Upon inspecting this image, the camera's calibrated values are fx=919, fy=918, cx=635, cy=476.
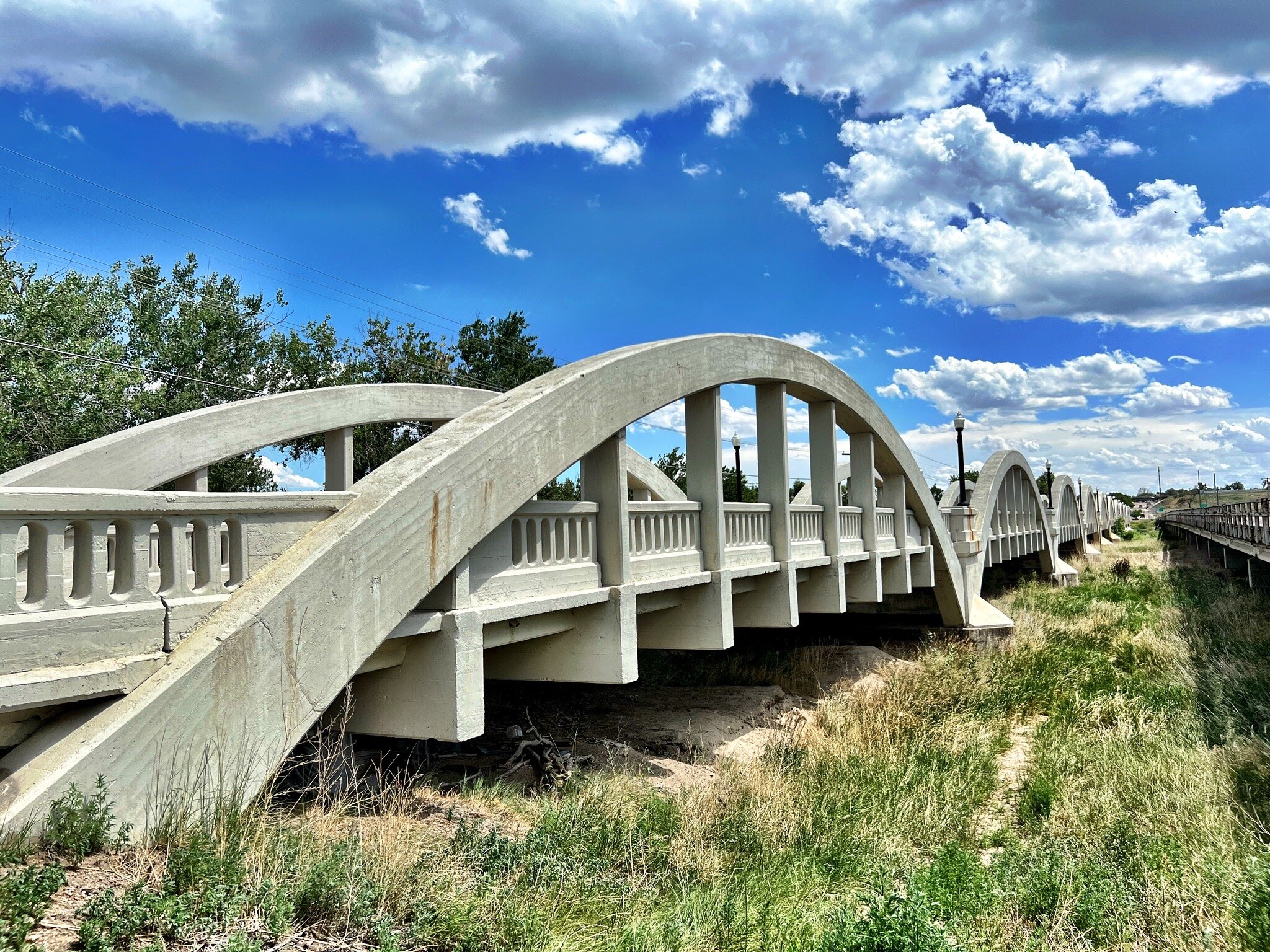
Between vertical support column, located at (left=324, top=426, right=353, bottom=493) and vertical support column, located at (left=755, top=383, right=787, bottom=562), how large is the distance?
19.1ft

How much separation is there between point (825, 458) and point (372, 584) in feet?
32.2

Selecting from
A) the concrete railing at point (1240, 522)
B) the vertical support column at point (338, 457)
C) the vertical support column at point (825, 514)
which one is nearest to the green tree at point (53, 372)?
the vertical support column at point (338, 457)

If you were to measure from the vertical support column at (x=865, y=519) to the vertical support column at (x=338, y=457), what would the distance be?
8.35 metres

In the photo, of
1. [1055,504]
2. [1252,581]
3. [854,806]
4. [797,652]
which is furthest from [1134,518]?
[854,806]

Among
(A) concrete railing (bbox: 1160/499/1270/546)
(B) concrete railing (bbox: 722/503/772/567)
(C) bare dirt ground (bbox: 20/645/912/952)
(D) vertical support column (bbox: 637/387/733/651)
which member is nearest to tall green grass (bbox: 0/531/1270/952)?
(C) bare dirt ground (bbox: 20/645/912/952)

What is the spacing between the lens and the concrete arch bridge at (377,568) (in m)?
4.68

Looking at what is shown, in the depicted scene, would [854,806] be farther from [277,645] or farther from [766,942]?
[277,645]

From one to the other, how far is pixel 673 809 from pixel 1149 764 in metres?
5.98

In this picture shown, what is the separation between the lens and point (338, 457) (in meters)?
13.3

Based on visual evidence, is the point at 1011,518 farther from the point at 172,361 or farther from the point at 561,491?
the point at 172,361

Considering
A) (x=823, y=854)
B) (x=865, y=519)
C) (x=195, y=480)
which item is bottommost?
(x=823, y=854)

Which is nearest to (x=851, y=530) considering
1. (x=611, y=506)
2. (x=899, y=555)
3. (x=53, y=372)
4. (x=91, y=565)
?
(x=899, y=555)

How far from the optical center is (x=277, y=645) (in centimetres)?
547

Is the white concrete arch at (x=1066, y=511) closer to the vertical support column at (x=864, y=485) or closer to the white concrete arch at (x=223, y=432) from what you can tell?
the vertical support column at (x=864, y=485)
